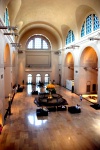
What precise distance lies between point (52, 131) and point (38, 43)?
890 inches

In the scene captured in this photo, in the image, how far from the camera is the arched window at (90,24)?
15.3m

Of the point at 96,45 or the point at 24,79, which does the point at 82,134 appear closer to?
the point at 96,45

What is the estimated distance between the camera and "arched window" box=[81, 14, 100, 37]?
50.4ft

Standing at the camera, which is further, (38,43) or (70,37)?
(38,43)

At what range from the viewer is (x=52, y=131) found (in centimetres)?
884

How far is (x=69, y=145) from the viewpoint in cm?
729

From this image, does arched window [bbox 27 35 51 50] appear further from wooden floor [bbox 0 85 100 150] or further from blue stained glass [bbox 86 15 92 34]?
→ wooden floor [bbox 0 85 100 150]

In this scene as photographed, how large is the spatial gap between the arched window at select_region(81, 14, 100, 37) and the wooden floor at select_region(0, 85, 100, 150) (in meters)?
8.26

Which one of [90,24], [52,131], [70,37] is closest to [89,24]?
[90,24]

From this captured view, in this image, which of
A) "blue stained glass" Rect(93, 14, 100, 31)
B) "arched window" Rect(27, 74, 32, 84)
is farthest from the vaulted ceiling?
"arched window" Rect(27, 74, 32, 84)

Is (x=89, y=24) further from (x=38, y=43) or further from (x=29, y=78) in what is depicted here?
(x=29, y=78)

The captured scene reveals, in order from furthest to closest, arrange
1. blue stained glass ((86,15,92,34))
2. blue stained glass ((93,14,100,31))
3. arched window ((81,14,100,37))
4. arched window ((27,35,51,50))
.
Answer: arched window ((27,35,51,50)) < blue stained glass ((86,15,92,34)) < arched window ((81,14,100,37)) < blue stained glass ((93,14,100,31))

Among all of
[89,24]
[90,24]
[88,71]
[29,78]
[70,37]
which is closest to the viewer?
[90,24]

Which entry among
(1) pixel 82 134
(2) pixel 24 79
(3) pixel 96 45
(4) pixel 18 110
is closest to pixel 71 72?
(2) pixel 24 79
